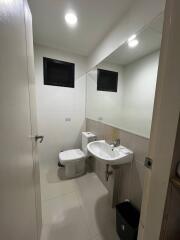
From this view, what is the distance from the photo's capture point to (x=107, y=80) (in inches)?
81.4

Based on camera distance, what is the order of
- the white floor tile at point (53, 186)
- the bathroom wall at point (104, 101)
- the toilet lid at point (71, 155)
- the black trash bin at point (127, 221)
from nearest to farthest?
the black trash bin at point (127, 221)
the white floor tile at point (53, 186)
the bathroom wall at point (104, 101)
the toilet lid at point (71, 155)

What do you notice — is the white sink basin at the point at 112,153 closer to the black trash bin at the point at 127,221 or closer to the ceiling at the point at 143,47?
the black trash bin at the point at 127,221

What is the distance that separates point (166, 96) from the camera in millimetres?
544

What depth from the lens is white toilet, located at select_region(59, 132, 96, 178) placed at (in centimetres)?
197

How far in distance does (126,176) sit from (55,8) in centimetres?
216

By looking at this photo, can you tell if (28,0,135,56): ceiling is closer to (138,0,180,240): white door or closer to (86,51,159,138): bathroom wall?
(86,51,159,138): bathroom wall

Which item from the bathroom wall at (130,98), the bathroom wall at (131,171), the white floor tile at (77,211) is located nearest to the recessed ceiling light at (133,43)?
the bathroom wall at (130,98)

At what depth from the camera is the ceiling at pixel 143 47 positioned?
1097 millimetres

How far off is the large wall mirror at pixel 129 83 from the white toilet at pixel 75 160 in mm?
455

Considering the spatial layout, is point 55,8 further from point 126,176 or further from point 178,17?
point 126,176

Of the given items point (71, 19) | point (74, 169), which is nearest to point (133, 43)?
point (71, 19)

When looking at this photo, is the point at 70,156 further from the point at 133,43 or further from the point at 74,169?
the point at 133,43

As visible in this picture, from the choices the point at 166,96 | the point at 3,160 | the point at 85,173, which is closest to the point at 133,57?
the point at 166,96

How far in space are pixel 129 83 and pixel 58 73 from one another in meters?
1.38
